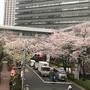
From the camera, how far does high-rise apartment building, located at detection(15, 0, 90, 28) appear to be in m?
81.6

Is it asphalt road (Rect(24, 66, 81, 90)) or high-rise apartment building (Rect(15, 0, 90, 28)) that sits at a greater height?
high-rise apartment building (Rect(15, 0, 90, 28))

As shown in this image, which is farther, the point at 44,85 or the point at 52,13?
the point at 52,13

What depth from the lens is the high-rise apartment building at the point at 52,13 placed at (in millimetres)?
81600

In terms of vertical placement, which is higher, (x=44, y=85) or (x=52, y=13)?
(x=52, y=13)

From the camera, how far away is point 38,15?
9312 centimetres

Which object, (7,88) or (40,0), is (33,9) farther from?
(7,88)

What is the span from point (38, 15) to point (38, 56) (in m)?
47.1

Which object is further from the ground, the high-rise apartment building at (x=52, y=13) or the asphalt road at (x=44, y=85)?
the high-rise apartment building at (x=52, y=13)

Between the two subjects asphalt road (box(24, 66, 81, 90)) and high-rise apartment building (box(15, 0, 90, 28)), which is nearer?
asphalt road (box(24, 66, 81, 90))

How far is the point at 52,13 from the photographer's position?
89125mm

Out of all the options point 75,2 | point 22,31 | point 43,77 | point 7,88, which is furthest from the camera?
point 75,2

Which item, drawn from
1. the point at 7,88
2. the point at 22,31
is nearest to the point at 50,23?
the point at 22,31

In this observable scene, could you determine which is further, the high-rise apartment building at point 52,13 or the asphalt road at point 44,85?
the high-rise apartment building at point 52,13

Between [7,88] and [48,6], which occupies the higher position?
[48,6]
